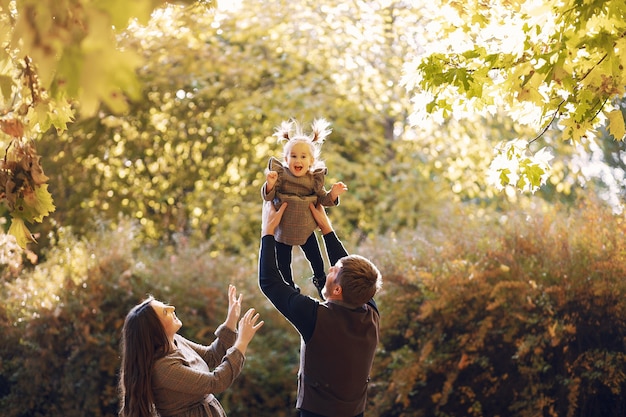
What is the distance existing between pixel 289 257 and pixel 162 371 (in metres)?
0.72

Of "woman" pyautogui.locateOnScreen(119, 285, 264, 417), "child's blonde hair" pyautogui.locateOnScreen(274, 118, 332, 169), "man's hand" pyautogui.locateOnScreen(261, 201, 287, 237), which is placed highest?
"child's blonde hair" pyautogui.locateOnScreen(274, 118, 332, 169)

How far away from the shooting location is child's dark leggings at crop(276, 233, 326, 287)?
3.72 m

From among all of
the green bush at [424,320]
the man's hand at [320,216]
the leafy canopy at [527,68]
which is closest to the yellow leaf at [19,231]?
the man's hand at [320,216]

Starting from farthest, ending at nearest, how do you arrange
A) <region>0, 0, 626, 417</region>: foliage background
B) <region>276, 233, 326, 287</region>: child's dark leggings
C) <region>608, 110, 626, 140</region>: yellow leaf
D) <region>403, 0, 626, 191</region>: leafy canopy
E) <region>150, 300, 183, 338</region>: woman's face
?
<region>0, 0, 626, 417</region>: foliage background
<region>608, 110, 626, 140</region>: yellow leaf
<region>276, 233, 326, 287</region>: child's dark leggings
<region>403, 0, 626, 191</region>: leafy canopy
<region>150, 300, 183, 338</region>: woman's face

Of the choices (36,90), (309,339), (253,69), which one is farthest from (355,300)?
(253,69)

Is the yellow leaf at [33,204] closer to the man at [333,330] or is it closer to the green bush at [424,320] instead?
the man at [333,330]

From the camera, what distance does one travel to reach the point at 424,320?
6848 millimetres

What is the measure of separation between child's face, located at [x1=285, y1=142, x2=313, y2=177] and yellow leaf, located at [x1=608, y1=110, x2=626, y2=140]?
140 centimetres

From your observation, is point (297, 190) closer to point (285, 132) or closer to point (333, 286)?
point (285, 132)

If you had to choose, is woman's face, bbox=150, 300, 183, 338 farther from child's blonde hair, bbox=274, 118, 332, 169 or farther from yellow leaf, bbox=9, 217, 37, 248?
child's blonde hair, bbox=274, 118, 332, 169

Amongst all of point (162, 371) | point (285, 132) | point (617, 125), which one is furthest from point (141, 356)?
point (617, 125)

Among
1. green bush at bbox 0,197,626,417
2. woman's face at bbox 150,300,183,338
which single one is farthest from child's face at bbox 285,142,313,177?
green bush at bbox 0,197,626,417

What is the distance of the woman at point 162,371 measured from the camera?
3.41 metres

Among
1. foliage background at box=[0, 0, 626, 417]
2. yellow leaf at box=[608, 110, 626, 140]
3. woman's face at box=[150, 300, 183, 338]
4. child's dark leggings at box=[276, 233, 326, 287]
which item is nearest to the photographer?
woman's face at box=[150, 300, 183, 338]
